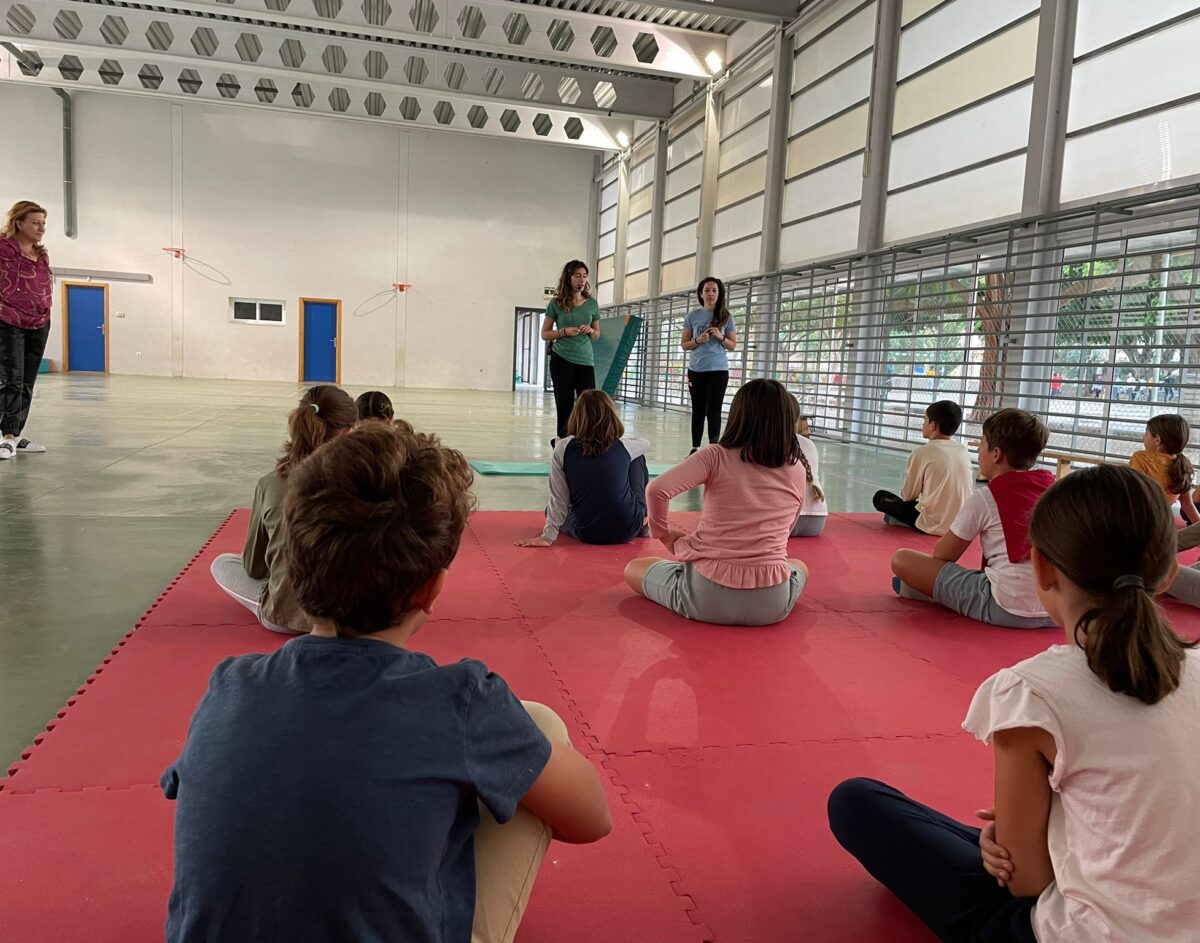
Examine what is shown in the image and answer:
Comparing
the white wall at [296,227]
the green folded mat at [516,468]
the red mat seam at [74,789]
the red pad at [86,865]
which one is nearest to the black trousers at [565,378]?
the green folded mat at [516,468]

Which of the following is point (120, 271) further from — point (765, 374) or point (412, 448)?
point (412, 448)

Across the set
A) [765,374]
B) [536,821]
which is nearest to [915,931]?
[536,821]

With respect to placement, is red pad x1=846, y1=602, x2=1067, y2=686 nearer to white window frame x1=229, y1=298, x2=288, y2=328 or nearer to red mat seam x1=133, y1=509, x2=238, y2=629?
red mat seam x1=133, y1=509, x2=238, y2=629

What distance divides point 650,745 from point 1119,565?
1.28 meters

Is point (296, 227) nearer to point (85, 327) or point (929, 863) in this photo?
point (85, 327)

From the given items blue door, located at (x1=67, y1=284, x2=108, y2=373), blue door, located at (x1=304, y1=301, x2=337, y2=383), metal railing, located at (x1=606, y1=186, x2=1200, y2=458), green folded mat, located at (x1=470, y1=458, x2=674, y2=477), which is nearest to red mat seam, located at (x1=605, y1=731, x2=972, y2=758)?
green folded mat, located at (x1=470, y1=458, x2=674, y2=477)

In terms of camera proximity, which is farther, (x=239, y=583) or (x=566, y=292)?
(x=566, y=292)

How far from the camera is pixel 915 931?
1497mm

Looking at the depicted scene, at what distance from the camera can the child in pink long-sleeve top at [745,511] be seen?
2.97m

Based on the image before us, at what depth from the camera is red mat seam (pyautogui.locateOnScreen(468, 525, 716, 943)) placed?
59.9 inches

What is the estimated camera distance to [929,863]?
1.42 metres

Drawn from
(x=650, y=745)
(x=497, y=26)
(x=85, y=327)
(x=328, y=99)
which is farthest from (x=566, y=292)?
(x=85, y=327)

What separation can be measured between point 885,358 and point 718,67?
22.1 feet

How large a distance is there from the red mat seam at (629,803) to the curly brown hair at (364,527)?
34.4 inches
